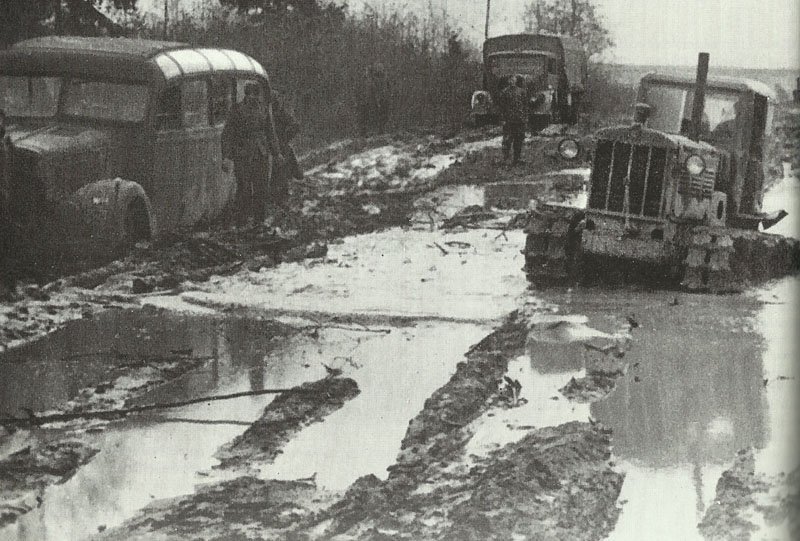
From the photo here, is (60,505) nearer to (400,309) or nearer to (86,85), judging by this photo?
(400,309)

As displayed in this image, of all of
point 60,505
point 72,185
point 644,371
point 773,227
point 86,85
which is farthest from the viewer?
point 86,85

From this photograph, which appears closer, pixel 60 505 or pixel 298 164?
pixel 60 505

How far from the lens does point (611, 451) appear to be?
429 cm

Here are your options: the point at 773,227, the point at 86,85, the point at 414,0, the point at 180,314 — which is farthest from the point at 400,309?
the point at 86,85

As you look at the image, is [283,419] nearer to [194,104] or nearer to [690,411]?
[690,411]

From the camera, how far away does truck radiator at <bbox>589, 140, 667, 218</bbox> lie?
20.9 feet

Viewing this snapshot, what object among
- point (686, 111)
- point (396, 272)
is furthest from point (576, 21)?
point (396, 272)

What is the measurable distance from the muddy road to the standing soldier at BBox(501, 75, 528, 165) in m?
0.93

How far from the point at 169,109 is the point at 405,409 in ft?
8.95

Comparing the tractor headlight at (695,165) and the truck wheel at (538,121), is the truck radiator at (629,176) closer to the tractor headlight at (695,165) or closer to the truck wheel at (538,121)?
the tractor headlight at (695,165)

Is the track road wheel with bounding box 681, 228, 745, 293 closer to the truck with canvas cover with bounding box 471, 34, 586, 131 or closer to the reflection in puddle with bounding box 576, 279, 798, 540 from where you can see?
the reflection in puddle with bounding box 576, 279, 798, 540

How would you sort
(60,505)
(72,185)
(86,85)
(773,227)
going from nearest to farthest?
(60,505) → (773,227) → (72,185) → (86,85)

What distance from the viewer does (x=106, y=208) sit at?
18.2ft

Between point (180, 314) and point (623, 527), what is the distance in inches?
91.0
